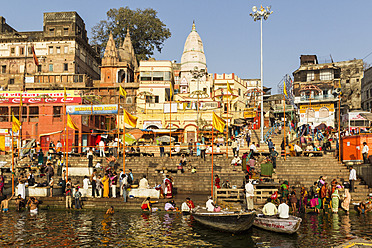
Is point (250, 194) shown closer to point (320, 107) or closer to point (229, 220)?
point (229, 220)

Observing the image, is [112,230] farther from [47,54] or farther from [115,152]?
[47,54]

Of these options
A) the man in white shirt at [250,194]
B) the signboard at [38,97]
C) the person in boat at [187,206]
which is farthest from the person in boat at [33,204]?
the signboard at [38,97]

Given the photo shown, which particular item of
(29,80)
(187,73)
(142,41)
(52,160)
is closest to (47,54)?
(29,80)

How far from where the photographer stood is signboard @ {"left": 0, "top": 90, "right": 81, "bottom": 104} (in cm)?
3900

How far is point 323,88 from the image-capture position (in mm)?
55219

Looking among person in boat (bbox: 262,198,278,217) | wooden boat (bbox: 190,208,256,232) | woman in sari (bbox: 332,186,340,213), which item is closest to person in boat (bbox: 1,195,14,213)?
wooden boat (bbox: 190,208,256,232)

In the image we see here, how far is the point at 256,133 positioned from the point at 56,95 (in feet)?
69.7

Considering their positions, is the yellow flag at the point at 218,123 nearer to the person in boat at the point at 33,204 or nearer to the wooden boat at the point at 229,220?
the wooden boat at the point at 229,220

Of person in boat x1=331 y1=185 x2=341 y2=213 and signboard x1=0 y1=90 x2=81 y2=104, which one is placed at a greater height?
signboard x1=0 y1=90 x2=81 y2=104

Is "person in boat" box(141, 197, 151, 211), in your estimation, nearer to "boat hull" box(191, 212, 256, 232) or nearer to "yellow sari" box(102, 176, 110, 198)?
"yellow sari" box(102, 176, 110, 198)

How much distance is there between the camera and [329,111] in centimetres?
5019

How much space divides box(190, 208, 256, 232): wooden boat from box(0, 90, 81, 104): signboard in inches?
1072

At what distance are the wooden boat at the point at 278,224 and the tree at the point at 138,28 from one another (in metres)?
51.2

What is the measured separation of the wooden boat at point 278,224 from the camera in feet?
48.8
